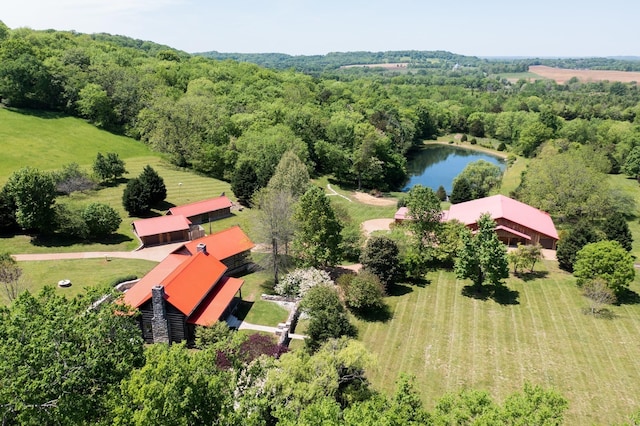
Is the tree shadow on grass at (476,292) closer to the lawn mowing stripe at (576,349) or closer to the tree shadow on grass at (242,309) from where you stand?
the lawn mowing stripe at (576,349)

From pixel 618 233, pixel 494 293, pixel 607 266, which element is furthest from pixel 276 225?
pixel 618 233

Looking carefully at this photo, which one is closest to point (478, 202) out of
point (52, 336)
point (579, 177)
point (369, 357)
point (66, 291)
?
point (579, 177)

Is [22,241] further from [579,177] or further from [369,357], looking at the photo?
[579,177]

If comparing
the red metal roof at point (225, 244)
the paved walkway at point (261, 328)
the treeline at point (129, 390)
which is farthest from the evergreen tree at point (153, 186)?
the treeline at point (129, 390)

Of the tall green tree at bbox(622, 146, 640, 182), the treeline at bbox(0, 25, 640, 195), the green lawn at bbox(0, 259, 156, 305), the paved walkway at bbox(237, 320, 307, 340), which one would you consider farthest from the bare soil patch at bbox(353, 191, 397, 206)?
the tall green tree at bbox(622, 146, 640, 182)

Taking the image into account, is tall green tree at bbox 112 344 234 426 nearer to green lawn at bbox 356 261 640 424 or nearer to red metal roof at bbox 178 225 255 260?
green lawn at bbox 356 261 640 424

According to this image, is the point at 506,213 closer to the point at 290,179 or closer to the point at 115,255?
the point at 290,179

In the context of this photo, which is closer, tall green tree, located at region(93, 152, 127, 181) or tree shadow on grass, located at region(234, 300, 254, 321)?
tree shadow on grass, located at region(234, 300, 254, 321)
